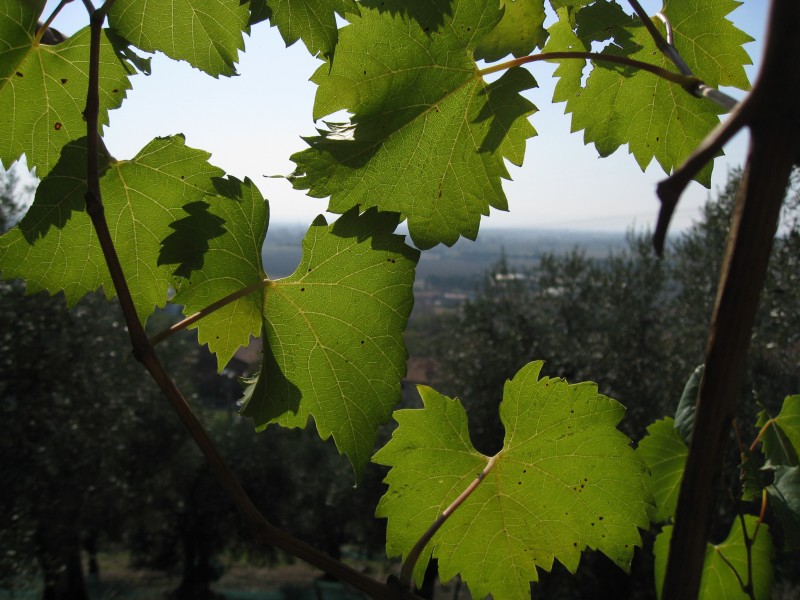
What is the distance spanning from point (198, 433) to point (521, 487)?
0.29 metres

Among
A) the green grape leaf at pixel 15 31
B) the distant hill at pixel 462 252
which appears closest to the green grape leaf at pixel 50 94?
the green grape leaf at pixel 15 31

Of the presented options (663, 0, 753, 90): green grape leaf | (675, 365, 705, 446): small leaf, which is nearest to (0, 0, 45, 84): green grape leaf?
(663, 0, 753, 90): green grape leaf

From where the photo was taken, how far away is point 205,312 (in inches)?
18.1

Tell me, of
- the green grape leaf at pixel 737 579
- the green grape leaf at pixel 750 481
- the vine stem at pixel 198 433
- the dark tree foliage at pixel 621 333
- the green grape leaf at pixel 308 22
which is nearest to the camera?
the vine stem at pixel 198 433

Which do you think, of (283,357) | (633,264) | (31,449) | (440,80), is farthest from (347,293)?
(633,264)

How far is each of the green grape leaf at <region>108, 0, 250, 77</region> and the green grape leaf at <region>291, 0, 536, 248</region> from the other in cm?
7

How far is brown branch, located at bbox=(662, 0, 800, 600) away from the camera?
0.62 feet

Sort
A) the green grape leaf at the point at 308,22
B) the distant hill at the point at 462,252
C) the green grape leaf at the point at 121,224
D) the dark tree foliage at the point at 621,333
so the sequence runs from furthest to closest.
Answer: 1. the distant hill at the point at 462,252
2. the dark tree foliage at the point at 621,333
3. the green grape leaf at the point at 121,224
4. the green grape leaf at the point at 308,22

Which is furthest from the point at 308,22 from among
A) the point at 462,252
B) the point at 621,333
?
the point at 462,252

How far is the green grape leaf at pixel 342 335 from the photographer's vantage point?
0.51 meters

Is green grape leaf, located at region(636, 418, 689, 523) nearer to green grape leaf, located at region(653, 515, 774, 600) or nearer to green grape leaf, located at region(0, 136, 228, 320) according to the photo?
green grape leaf, located at region(653, 515, 774, 600)

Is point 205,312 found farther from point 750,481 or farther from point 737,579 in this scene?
point 737,579

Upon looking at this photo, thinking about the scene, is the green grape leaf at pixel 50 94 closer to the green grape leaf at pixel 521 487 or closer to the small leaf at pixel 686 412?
the green grape leaf at pixel 521 487

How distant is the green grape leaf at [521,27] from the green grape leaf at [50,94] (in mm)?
292
